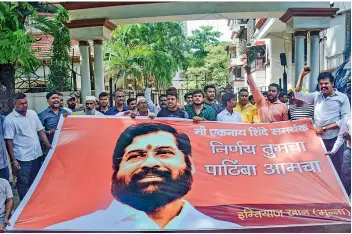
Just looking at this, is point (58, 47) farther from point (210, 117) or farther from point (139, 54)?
point (210, 117)

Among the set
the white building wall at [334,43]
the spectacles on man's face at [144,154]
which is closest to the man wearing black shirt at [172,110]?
the spectacles on man's face at [144,154]

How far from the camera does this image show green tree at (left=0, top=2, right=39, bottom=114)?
6258 mm

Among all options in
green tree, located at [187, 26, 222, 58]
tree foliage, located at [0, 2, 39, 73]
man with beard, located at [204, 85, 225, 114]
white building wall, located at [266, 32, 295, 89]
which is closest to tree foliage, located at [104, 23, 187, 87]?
white building wall, located at [266, 32, 295, 89]

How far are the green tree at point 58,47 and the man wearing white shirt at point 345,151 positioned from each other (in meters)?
6.67

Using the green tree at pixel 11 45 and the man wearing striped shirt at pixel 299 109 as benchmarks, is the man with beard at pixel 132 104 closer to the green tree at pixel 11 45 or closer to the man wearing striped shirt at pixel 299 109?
the man wearing striped shirt at pixel 299 109

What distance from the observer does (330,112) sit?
4.29m

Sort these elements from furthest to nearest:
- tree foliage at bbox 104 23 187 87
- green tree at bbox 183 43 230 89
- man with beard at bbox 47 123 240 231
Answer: green tree at bbox 183 43 230 89, tree foliage at bbox 104 23 187 87, man with beard at bbox 47 123 240 231

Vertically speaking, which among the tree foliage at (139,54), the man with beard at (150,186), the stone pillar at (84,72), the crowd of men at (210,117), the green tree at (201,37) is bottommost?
the man with beard at (150,186)

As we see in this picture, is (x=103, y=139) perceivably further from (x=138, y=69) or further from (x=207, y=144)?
(x=138, y=69)

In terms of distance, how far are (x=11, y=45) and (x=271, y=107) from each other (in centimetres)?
441

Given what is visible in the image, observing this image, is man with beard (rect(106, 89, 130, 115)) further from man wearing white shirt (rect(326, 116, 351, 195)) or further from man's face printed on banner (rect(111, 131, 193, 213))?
man wearing white shirt (rect(326, 116, 351, 195))

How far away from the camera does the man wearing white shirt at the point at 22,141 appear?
4.25 m

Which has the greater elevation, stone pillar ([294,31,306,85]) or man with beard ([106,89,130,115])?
stone pillar ([294,31,306,85])

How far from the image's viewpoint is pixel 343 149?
171 inches
